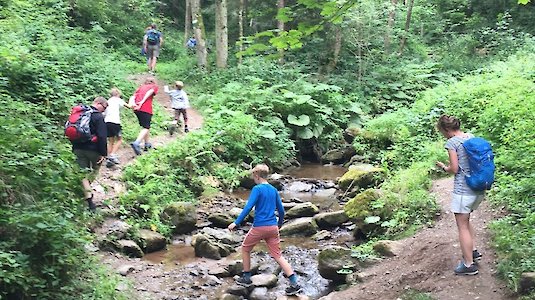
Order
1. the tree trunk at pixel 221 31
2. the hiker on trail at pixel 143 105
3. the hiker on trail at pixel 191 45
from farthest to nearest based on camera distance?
the hiker on trail at pixel 191 45 → the tree trunk at pixel 221 31 → the hiker on trail at pixel 143 105

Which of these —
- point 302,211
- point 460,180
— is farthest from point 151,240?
point 460,180

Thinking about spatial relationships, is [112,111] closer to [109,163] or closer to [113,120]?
[113,120]

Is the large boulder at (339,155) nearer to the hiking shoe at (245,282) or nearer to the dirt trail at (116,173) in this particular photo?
the dirt trail at (116,173)

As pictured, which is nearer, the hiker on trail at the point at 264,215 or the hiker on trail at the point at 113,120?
the hiker on trail at the point at 264,215

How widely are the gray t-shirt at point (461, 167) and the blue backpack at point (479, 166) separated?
5cm

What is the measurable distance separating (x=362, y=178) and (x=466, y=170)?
6462 millimetres

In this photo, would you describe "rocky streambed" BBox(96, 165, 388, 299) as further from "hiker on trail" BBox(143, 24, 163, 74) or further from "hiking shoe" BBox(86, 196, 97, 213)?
"hiker on trail" BBox(143, 24, 163, 74)

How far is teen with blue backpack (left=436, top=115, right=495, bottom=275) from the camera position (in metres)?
6.02

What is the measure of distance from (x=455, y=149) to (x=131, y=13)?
84.3 feet

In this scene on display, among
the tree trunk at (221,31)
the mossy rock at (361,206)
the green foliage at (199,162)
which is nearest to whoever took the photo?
the mossy rock at (361,206)

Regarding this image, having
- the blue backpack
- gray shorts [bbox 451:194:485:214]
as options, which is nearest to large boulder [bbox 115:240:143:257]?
gray shorts [bbox 451:194:485:214]

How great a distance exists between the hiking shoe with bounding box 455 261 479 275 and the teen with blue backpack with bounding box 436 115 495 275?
21 mm

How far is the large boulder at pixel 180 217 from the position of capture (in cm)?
1000

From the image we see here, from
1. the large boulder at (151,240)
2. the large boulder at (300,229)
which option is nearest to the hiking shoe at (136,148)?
the large boulder at (151,240)
